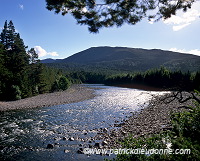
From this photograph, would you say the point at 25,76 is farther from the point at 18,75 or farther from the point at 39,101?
the point at 39,101

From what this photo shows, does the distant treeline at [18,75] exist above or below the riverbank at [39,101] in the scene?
above

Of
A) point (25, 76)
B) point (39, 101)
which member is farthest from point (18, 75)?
point (39, 101)

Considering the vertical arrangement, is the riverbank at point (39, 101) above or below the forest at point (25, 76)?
below

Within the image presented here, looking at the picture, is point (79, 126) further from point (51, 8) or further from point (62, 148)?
point (51, 8)

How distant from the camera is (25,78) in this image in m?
41.1

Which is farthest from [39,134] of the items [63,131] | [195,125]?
[195,125]

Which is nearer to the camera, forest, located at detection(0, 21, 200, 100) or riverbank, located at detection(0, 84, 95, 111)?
riverbank, located at detection(0, 84, 95, 111)

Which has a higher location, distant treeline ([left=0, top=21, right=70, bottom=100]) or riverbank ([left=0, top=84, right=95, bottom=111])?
distant treeline ([left=0, top=21, right=70, bottom=100])

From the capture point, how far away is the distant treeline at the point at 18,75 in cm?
3609

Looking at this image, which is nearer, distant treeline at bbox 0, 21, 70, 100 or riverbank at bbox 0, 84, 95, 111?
riverbank at bbox 0, 84, 95, 111

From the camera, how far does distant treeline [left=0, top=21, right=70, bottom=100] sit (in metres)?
36.1

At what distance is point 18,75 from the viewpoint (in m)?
39.0

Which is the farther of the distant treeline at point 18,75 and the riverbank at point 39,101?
the distant treeline at point 18,75

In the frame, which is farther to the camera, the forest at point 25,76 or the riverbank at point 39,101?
the forest at point 25,76
